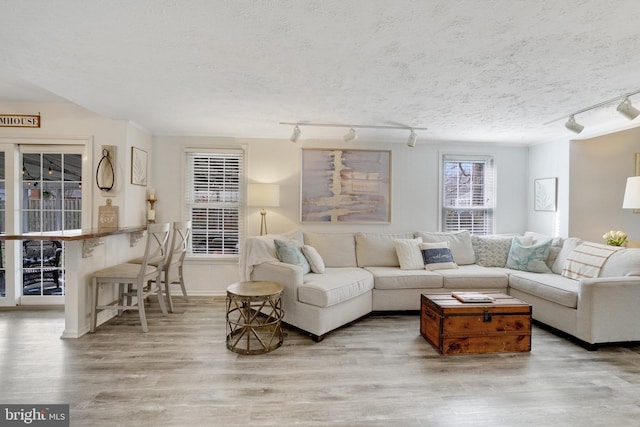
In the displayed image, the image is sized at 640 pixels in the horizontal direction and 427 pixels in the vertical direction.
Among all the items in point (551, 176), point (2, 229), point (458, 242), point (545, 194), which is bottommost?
point (458, 242)

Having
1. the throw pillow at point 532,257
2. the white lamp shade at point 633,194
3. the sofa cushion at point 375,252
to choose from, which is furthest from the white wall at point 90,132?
the white lamp shade at point 633,194

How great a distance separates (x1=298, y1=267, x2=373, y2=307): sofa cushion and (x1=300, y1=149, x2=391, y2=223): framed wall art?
44.3 inches

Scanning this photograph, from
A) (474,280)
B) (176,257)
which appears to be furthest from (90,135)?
(474,280)

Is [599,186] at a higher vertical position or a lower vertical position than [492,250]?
higher

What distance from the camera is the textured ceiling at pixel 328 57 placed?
1.64 meters

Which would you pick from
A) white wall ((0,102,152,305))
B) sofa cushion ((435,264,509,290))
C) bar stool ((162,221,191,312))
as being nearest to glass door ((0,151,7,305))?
white wall ((0,102,152,305))

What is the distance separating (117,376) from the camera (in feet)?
7.74

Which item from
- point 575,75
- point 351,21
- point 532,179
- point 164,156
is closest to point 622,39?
point 575,75

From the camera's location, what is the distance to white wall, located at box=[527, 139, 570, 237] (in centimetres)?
432

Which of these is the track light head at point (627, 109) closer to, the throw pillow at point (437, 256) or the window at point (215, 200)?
the throw pillow at point (437, 256)

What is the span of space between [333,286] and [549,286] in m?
2.23

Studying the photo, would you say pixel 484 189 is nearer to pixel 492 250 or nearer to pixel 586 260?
pixel 492 250

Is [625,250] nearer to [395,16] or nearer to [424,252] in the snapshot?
[424,252]

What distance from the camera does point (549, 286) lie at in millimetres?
3326
